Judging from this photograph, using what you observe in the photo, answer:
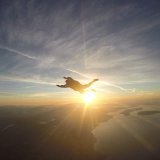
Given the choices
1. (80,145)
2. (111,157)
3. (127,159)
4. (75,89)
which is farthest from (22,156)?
(75,89)

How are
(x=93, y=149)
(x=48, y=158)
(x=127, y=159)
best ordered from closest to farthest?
(x=127, y=159) → (x=48, y=158) → (x=93, y=149)

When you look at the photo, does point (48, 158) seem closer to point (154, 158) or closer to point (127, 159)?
point (127, 159)

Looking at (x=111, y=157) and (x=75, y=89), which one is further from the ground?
(x=75, y=89)

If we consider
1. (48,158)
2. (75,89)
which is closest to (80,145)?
(48,158)

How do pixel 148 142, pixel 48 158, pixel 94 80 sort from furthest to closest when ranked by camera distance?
pixel 148 142 < pixel 48 158 < pixel 94 80

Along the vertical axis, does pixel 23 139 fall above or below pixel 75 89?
below

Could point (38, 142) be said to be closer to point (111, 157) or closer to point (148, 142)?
point (111, 157)

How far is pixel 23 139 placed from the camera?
140125 millimetres

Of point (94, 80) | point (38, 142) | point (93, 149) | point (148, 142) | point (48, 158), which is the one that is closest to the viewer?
point (94, 80)

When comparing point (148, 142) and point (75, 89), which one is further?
point (148, 142)

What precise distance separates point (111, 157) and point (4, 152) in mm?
64074

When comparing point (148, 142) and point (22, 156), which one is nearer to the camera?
point (22, 156)

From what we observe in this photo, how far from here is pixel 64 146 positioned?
4697 inches

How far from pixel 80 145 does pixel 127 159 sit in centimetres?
3643
